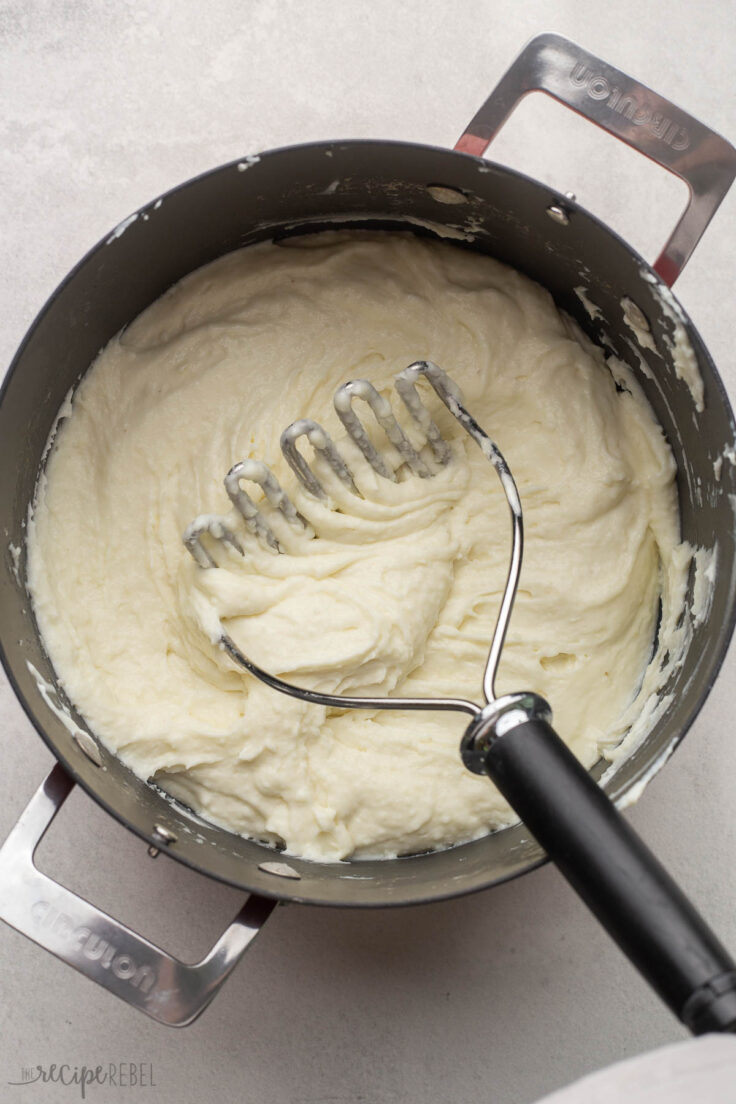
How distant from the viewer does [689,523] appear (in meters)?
1.40

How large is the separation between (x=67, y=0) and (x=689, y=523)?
1.42m

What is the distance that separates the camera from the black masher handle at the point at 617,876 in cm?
84

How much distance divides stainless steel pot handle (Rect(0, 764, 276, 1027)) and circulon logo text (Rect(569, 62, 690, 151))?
1.21m

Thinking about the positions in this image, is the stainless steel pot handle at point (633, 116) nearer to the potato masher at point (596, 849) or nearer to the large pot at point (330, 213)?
the large pot at point (330, 213)

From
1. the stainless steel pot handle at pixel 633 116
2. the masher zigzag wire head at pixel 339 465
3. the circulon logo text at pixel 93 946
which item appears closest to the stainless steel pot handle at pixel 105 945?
the circulon logo text at pixel 93 946

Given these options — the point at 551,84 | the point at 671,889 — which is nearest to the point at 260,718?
the point at 671,889

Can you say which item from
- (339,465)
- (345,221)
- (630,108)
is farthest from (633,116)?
(339,465)

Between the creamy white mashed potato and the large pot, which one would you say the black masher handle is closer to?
the large pot

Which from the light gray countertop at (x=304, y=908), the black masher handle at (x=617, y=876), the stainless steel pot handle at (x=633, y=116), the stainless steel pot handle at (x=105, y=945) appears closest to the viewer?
the black masher handle at (x=617, y=876)

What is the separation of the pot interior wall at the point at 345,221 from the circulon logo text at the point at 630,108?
0.16m

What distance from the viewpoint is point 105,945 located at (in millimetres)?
1142

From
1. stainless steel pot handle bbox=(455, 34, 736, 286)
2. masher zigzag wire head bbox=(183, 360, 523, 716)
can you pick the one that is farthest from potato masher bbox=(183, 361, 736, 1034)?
stainless steel pot handle bbox=(455, 34, 736, 286)

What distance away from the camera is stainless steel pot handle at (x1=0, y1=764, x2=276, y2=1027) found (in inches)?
44.5

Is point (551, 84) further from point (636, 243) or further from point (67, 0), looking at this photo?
point (67, 0)
